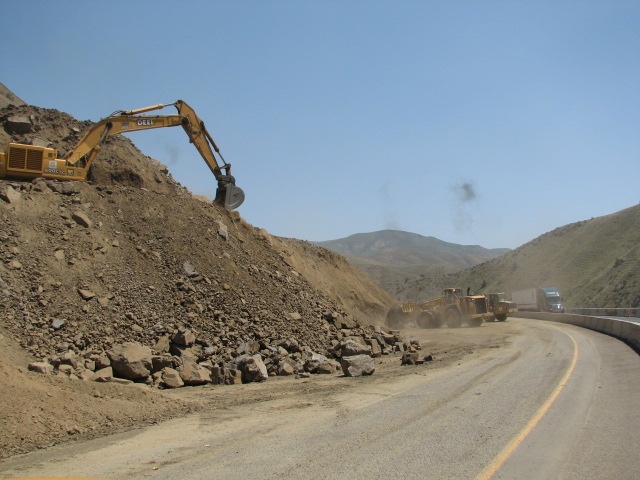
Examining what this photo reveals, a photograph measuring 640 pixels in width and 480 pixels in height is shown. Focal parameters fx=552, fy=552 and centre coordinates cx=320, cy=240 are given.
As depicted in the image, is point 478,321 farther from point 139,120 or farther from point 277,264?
point 139,120

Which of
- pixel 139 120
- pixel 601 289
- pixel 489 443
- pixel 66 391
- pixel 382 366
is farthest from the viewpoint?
pixel 601 289

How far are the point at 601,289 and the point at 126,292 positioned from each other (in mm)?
64107

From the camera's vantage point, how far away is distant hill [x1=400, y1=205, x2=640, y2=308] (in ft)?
212

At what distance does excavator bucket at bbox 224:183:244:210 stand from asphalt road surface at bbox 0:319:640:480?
543 inches

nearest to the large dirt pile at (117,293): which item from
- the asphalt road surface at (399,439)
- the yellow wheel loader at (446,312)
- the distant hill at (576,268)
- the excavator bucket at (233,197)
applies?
the excavator bucket at (233,197)

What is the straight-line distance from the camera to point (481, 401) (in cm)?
1040

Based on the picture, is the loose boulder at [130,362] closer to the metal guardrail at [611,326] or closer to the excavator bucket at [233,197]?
the excavator bucket at [233,197]

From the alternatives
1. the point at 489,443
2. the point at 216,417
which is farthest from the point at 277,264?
the point at 489,443

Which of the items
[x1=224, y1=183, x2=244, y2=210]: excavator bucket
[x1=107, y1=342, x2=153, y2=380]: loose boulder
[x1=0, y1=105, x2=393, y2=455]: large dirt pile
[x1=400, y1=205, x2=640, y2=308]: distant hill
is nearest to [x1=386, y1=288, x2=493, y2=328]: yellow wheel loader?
[x1=0, y1=105, x2=393, y2=455]: large dirt pile

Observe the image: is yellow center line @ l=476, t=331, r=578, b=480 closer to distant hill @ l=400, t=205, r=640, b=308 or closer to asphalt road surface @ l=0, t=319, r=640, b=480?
asphalt road surface @ l=0, t=319, r=640, b=480

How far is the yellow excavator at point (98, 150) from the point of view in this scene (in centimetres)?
2009

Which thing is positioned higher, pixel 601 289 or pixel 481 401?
pixel 601 289

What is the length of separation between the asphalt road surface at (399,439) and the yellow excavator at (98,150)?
553 inches

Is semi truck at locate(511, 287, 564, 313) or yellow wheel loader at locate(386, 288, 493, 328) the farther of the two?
semi truck at locate(511, 287, 564, 313)
